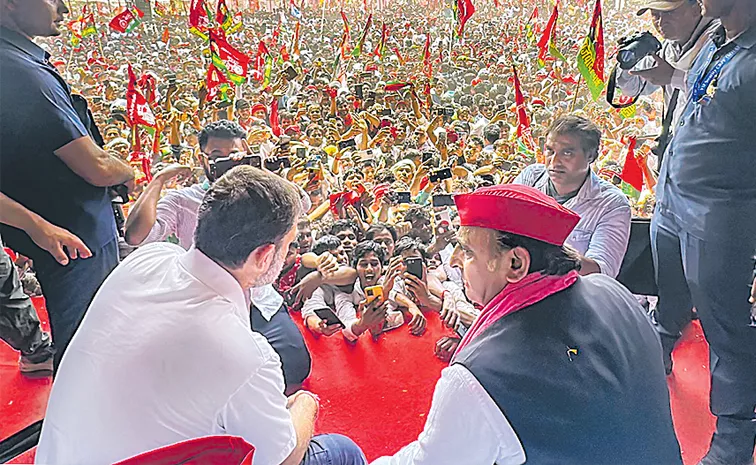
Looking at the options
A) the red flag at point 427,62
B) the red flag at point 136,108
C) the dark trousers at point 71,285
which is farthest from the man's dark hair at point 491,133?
the dark trousers at point 71,285

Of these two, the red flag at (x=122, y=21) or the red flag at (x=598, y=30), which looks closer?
the red flag at (x=598, y=30)

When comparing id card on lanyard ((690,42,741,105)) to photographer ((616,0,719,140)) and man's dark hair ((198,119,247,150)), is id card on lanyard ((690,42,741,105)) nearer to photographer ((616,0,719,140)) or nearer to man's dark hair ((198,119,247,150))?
photographer ((616,0,719,140))

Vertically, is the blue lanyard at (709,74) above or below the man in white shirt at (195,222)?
above

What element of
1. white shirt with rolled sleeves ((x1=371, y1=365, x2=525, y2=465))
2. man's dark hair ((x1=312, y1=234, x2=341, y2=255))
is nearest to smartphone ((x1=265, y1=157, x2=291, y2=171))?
man's dark hair ((x1=312, y1=234, x2=341, y2=255))

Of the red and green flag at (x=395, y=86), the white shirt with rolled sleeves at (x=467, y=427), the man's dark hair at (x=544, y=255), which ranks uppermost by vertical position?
the man's dark hair at (x=544, y=255)

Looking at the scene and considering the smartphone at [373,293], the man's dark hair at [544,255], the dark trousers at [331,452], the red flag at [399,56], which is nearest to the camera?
the man's dark hair at [544,255]

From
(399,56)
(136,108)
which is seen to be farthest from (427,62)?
(136,108)

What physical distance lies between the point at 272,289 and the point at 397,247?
0.42 m

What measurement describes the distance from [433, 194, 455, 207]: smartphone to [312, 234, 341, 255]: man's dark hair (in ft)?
1.19

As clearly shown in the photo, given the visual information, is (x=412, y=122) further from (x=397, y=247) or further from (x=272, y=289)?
(x=272, y=289)

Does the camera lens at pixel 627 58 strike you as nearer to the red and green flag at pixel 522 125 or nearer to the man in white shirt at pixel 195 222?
the red and green flag at pixel 522 125

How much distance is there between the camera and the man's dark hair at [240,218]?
0.88 m

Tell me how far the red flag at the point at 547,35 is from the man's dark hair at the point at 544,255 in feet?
3.87

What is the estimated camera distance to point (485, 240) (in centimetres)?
89
